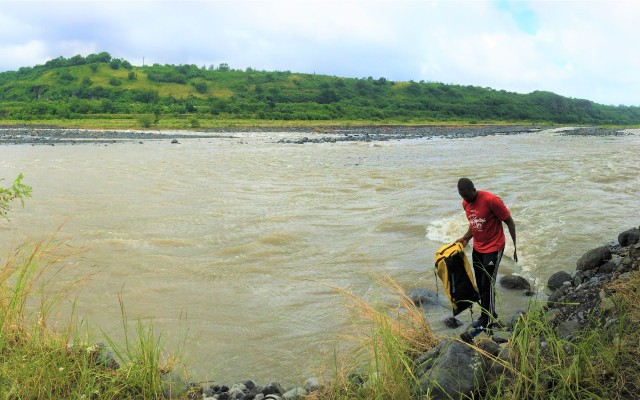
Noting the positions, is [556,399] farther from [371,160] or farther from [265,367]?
[371,160]

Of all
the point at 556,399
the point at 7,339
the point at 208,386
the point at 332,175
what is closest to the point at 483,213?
the point at 556,399

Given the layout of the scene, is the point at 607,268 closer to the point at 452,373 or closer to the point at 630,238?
the point at 630,238

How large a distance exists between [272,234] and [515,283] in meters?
5.54

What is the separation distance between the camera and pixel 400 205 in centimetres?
1571

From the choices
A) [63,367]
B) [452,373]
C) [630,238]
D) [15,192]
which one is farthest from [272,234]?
[452,373]

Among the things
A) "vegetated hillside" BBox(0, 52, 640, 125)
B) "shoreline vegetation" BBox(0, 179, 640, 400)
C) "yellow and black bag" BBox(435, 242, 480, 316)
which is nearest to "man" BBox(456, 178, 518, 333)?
"yellow and black bag" BBox(435, 242, 480, 316)

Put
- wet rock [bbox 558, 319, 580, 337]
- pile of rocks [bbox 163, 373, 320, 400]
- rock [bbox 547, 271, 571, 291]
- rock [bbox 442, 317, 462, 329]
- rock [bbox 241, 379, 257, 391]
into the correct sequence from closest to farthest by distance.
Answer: pile of rocks [bbox 163, 373, 320, 400], rock [bbox 241, 379, 257, 391], wet rock [bbox 558, 319, 580, 337], rock [bbox 442, 317, 462, 329], rock [bbox 547, 271, 571, 291]

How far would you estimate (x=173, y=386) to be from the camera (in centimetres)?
462

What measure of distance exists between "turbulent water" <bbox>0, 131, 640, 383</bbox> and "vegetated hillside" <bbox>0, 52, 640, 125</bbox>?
184 ft

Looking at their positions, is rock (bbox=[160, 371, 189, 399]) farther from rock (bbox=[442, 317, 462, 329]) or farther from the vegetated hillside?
the vegetated hillside

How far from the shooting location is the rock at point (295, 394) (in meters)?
4.76

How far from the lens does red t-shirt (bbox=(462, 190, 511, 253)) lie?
6703 millimetres

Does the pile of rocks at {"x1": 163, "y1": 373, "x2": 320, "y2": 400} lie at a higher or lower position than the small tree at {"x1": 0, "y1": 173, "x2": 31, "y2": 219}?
lower

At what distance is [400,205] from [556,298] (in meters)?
8.36
